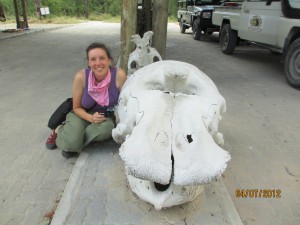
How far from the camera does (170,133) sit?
2.16 metres

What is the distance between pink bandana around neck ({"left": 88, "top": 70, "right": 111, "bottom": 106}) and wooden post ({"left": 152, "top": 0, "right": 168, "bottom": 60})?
284 cm

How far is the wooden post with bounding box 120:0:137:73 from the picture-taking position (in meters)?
5.47

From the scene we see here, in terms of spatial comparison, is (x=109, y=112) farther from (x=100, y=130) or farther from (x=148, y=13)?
(x=148, y=13)

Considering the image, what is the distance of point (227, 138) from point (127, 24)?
8.36 ft

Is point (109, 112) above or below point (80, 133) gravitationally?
above

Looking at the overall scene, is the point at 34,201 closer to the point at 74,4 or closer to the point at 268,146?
the point at 268,146

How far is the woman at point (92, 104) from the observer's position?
10.9 feet

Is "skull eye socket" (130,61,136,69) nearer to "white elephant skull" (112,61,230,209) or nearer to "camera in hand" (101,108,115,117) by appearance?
"camera in hand" (101,108,115,117)

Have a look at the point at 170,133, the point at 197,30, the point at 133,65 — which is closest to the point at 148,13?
the point at 133,65

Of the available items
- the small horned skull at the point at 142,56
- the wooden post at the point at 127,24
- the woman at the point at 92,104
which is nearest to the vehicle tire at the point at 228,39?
the wooden post at the point at 127,24

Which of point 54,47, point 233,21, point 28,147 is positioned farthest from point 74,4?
point 28,147

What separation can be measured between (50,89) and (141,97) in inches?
170

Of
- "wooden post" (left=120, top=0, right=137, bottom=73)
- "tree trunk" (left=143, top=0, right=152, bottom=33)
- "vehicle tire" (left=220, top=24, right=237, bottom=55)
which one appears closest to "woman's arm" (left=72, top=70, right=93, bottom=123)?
"wooden post" (left=120, top=0, right=137, bottom=73)

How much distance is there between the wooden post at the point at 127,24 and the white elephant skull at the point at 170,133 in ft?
9.44
